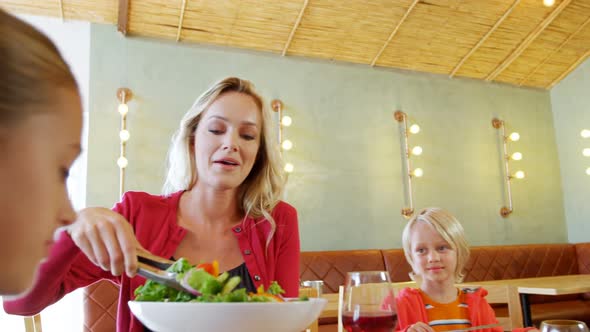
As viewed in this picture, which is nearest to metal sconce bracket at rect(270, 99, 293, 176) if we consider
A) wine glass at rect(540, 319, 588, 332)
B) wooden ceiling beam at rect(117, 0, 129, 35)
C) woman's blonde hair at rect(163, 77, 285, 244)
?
wooden ceiling beam at rect(117, 0, 129, 35)

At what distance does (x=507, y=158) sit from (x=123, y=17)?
4223mm

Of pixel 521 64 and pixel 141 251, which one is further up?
pixel 521 64

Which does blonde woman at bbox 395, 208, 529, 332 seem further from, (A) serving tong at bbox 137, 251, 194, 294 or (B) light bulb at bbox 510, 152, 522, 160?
(B) light bulb at bbox 510, 152, 522, 160

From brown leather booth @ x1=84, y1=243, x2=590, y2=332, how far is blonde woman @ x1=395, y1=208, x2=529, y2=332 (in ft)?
6.35

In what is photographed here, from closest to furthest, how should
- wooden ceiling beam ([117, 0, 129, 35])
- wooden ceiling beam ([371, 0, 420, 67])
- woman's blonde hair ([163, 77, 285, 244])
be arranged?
woman's blonde hair ([163, 77, 285, 244]) → wooden ceiling beam ([117, 0, 129, 35]) → wooden ceiling beam ([371, 0, 420, 67])

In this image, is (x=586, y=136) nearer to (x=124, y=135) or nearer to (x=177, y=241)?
(x=124, y=135)

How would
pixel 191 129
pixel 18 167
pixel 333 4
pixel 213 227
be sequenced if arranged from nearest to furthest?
1. pixel 18 167
2. pixel 213 227
3. pixel 191 129
4. pixel 333 4

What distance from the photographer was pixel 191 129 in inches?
56.2

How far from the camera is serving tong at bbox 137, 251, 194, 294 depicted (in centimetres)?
49

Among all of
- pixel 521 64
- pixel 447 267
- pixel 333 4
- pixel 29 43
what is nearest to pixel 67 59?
pixel 29 43

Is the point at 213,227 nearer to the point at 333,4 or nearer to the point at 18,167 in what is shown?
the point at 18,167

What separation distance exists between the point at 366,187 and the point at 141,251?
4335mm

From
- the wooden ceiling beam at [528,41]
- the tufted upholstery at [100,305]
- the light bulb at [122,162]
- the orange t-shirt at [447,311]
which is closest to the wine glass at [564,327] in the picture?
the orange t-shirt at [447,311]

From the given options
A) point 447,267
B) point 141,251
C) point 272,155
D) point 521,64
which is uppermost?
point 521,64
